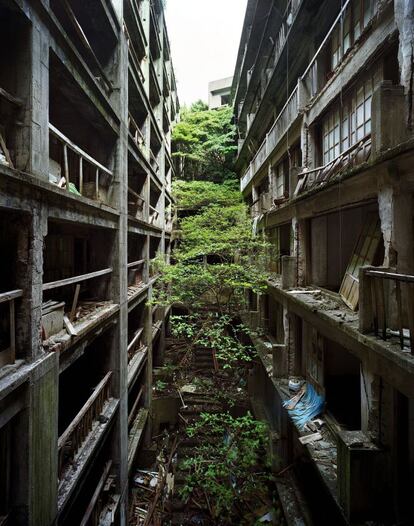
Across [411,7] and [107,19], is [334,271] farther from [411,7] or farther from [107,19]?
[107,19]

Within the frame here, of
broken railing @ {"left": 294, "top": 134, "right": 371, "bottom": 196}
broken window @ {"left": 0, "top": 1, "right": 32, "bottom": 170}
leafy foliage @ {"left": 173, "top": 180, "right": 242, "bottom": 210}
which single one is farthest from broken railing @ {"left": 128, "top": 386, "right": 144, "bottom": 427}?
leafy foliage @ {"left": 173, "top": 180, "right": 242, "bottom": 210}

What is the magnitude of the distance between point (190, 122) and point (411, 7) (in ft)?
90.4

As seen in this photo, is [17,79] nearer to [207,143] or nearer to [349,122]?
[349,122]

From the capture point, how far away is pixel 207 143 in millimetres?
30078

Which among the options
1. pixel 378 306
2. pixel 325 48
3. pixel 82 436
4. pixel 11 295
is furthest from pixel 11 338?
pixel 325 48

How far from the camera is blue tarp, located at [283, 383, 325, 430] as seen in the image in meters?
9.41

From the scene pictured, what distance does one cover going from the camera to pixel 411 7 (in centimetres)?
559

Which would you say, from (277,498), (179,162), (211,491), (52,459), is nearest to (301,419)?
(277,498)

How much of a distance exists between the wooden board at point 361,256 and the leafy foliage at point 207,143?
2320 centimetres

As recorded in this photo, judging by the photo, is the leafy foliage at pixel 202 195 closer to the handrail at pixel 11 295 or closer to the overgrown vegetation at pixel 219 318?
the overgrown vegetation at pixel 219 318

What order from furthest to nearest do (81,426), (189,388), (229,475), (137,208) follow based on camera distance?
(189,388), (137,208), (229,475), (81,426)

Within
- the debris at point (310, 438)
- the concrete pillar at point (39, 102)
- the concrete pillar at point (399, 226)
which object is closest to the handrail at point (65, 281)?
the concrete pillar at point (39, 102)

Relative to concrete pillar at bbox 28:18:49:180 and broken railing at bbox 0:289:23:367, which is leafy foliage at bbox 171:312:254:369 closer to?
broken railing at bbox 0:289:23:367

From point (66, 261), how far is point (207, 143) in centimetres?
2401
